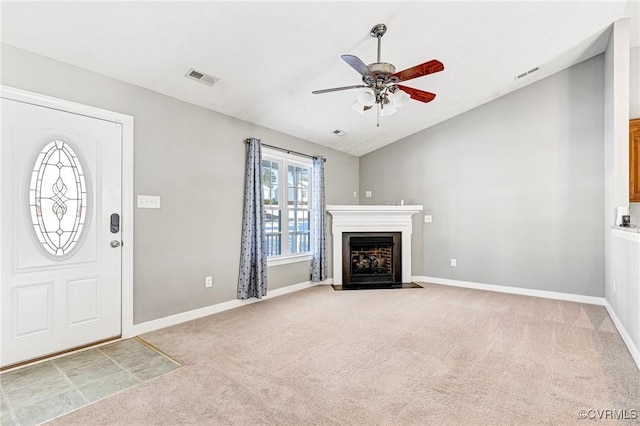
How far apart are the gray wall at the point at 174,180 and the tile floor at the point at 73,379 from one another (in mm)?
601

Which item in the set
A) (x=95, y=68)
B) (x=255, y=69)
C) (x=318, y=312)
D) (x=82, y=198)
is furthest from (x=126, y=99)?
(x=318, y=312)

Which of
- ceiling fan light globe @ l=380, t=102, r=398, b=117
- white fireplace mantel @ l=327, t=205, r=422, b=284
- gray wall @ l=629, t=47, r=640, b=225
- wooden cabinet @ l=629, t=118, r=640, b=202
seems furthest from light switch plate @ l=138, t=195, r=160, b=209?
gray wall @ l=629, t=47, r=640, b=225

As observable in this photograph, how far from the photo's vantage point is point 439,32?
11.3ft

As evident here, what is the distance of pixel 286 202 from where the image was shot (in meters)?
5.31

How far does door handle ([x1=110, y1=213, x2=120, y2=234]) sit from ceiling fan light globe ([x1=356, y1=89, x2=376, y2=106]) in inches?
102

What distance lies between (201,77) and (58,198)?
5.74 feet

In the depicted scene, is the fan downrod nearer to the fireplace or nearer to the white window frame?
the white window frame

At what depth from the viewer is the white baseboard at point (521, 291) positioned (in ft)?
15.1

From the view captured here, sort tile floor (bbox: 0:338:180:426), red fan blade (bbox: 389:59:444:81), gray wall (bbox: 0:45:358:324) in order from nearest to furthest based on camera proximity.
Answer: tile floor (bbox: 0:338:180:426) → red fan blade (bbox: 389:59:444:81) → gray wall (bbox: 0:45:358:324)

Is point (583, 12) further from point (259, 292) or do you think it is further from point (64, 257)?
point (64, 257)

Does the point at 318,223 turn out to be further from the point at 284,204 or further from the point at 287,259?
the point at 287,259

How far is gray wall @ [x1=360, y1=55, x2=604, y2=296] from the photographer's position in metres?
4.65

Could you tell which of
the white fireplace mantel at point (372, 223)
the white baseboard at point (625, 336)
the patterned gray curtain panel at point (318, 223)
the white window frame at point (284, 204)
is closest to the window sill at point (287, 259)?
the white window frame at point (284, 204)

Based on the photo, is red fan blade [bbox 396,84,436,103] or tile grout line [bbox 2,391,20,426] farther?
red fan blade [bbox 396,84,436,103]
